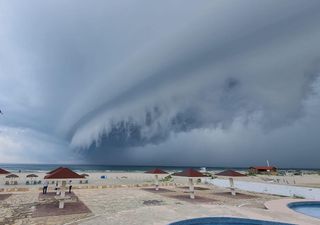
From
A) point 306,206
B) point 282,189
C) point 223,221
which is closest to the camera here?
point 223,221

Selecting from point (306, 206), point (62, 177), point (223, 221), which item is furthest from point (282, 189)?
point (62, 177)

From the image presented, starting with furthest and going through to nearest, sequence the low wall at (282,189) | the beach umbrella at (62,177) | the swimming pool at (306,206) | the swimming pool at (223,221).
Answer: the low wall at (282,189) < the swimming pool at (306,206) < the beach umbrella at (62,177) < the swimming pool at (223,221)

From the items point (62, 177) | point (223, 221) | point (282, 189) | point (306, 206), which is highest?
point (62, 177)

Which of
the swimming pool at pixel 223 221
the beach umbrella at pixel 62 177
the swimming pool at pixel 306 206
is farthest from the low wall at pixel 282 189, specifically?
the beach umbrella at pixel 62 177

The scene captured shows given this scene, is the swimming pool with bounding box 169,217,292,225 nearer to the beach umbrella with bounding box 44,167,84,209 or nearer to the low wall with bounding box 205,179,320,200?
the beach umbrella with bounding box 44,167,84,209

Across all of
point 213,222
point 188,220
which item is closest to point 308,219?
point 213,222

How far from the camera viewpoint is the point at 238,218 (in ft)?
30.7

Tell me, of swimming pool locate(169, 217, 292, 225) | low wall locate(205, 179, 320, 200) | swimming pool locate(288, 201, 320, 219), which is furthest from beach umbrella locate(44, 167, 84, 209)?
low wall locate(205, 179, 320, 200)

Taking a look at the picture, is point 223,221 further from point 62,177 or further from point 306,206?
point 62,177

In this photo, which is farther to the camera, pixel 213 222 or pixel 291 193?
pixel 291 193

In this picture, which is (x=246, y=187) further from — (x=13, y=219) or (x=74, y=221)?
(x=13, y=219)

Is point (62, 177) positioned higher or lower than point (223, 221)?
higher

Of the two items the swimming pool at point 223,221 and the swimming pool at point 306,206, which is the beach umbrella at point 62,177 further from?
the swimming pool at point 306,206

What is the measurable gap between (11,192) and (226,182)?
2321 cm
